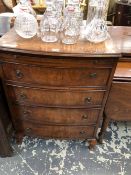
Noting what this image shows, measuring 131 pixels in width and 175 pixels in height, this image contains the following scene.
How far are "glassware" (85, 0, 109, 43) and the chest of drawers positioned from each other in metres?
0.06

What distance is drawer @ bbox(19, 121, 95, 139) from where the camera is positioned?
4.46 feet

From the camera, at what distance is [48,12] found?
1004 mm

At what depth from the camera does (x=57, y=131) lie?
4.55 feet

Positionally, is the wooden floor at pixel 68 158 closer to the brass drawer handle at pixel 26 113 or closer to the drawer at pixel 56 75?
the brass drawer handle at pixel 26 113

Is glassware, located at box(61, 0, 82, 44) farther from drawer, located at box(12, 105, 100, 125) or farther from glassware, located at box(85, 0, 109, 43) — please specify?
drawer, located at box(12, 105, 100, 125)

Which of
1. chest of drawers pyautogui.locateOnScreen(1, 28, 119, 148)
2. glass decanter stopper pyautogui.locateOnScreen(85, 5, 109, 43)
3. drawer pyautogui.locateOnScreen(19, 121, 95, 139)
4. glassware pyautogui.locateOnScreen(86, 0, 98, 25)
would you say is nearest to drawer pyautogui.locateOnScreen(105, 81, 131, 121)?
chest of drawers pyautogui.locateOnScreen(1, 28, 119, 148)

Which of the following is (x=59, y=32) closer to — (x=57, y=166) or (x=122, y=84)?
(x=122, y=84)

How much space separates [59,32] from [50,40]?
0.11m

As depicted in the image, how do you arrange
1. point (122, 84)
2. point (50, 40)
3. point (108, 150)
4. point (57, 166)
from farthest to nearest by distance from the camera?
1. point (108, 150)
2. point (57, 166)
3. point (122, 84)
4. point (50, 40)

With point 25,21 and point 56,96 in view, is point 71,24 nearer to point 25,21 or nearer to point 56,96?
point 25,21

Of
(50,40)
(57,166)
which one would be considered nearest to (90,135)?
(57,166)

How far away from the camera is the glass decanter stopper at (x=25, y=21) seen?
3.31 feet

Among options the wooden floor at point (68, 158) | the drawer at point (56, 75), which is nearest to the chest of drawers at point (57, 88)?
the drawer at point (56, 75)

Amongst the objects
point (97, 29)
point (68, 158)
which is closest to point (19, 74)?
point (97, 29)
